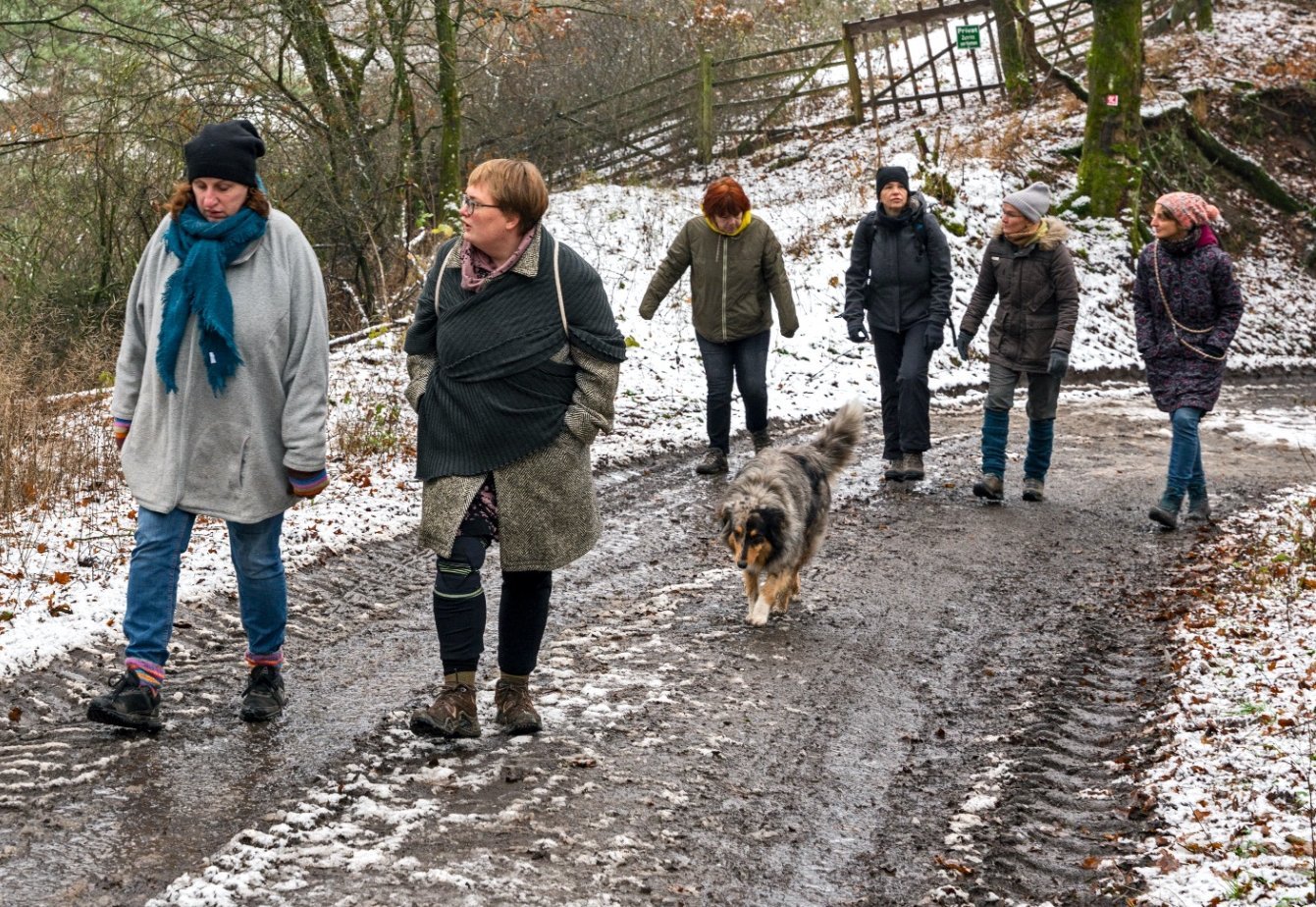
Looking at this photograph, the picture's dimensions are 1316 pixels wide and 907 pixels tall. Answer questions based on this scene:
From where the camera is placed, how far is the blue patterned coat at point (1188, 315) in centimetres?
855

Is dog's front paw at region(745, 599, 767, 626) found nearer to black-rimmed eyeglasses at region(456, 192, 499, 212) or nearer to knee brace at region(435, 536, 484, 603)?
knee brace at region(435, 536, 484, 603)

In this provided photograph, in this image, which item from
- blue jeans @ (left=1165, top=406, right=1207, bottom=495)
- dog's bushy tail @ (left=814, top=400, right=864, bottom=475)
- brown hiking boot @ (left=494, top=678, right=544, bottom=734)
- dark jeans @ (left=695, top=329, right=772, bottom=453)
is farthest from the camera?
dark jeans @ (left=695, top=329, right=772, bottom=453)

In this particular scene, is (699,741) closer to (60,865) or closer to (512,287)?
(512,287)

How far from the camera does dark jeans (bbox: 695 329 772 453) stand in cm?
1001

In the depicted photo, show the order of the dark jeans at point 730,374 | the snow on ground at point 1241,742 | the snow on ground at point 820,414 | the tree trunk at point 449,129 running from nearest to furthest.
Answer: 1. the snow on ground at point 1241,742
2. the snow on ground at point 820,414
3. the dark jeans at point 730,374
4. the tree trunk at point 449,129

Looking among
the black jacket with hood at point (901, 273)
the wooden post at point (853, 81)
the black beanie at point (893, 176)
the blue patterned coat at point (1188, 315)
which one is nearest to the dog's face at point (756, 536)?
the black jacket with hood at point (901, 273)

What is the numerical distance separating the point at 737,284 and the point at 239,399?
18.8 feet

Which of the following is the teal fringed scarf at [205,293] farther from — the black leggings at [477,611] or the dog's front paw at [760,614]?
the dog's front paw at [760,614]

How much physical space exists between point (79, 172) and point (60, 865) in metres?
12.7

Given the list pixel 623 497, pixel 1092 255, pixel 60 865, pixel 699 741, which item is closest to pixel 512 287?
pixel 699 741

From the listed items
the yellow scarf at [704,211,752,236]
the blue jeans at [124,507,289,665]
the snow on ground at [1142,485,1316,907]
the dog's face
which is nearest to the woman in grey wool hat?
the yellow scarf at [704,211,752,236]

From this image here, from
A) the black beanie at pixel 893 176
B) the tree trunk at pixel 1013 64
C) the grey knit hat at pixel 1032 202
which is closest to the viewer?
the grey knit hat at pixel 1032 202

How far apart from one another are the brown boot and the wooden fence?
16.7m

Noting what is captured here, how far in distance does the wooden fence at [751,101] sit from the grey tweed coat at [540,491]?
16.4 metres
